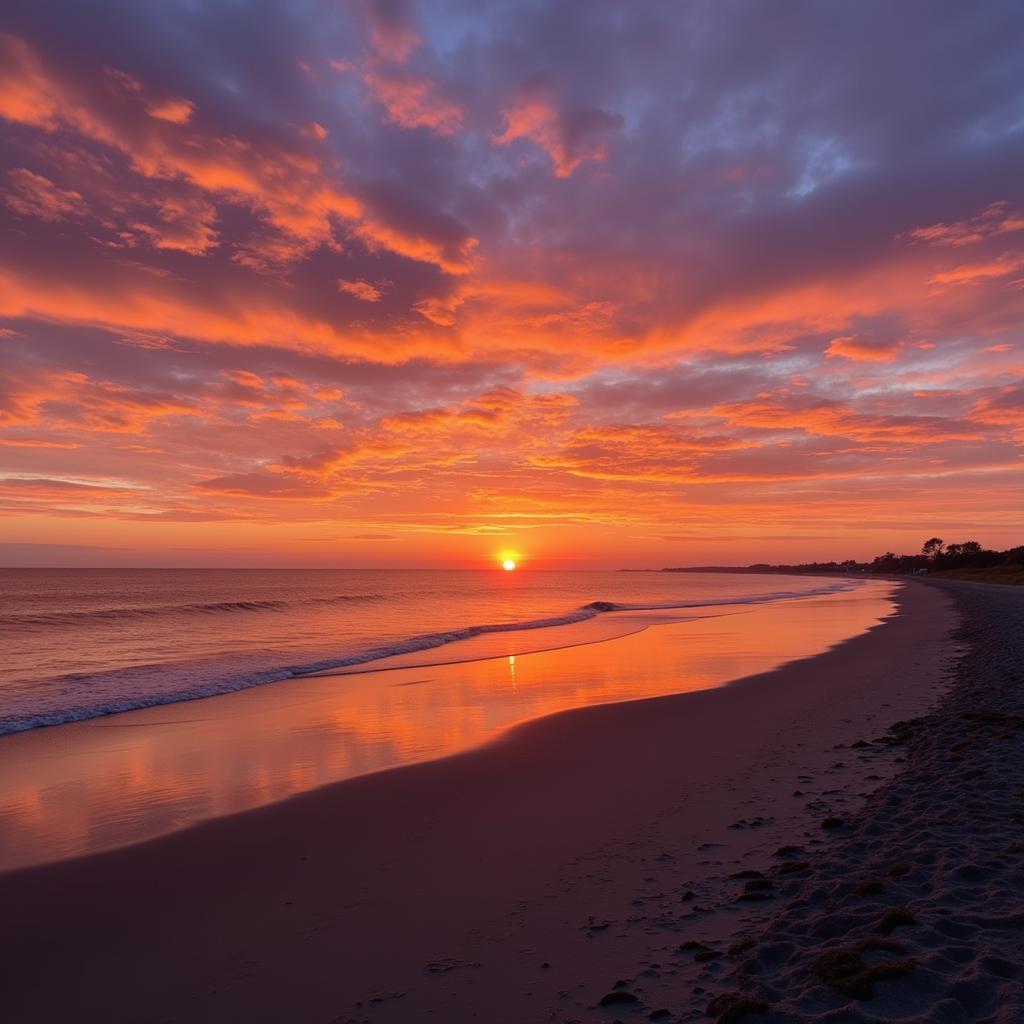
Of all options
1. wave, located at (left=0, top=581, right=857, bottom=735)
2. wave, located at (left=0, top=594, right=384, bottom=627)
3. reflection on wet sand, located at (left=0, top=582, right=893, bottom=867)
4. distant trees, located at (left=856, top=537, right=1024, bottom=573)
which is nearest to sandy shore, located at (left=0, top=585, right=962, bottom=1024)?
reflection on wet sand, located at (left=0, top=582, right=893, bottom=867)

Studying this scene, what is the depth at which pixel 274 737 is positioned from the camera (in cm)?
1348

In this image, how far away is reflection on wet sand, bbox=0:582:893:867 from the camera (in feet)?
30.1

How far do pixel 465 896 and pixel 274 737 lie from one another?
826cm

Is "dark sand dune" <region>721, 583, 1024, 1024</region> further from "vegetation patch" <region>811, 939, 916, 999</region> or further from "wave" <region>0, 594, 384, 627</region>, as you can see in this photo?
"wave" <region>0, 594, 384, 627</region>

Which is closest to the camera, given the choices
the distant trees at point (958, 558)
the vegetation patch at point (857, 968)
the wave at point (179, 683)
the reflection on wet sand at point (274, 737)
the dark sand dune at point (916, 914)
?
the dark sand dune at point (916, 914)

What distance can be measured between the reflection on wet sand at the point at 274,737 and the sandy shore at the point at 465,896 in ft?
3.21

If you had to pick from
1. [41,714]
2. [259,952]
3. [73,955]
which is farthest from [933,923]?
[41,714]

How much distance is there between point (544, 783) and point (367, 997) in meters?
5.34

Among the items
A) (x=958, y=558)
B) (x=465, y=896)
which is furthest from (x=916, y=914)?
(x=958, y=558)

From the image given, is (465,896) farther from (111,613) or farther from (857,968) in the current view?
(111,613)

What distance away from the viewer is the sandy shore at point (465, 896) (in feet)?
16.2

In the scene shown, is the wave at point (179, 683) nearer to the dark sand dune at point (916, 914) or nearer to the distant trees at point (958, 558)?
the dark sand dune at point (916, 914)

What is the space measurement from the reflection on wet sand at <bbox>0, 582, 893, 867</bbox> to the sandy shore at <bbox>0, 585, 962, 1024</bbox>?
978 mm

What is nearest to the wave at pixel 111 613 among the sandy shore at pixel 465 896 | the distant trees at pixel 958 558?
the sandy shore at pixel 465 896
